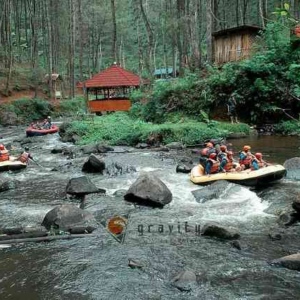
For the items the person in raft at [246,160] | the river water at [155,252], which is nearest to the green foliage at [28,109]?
the river water at [155,252]

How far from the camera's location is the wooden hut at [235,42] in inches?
1025


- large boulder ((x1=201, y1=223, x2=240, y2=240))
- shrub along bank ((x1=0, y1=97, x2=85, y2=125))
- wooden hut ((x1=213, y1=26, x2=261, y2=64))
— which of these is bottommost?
large boulder ((x1=201, y1=223, x2=240, y2=240))

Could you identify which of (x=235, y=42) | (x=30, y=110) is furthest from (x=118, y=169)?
(x=30, y=110)

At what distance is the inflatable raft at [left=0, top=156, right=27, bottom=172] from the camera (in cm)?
1453

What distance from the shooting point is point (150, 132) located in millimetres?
18844

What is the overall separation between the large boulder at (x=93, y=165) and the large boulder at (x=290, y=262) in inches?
325

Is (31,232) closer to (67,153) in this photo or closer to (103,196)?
(103,196)

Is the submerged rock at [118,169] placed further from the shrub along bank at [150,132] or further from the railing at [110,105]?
the railing at [110,105]

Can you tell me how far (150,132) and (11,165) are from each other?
6.65 m

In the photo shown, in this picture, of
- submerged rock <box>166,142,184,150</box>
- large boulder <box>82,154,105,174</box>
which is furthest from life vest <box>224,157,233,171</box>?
submerged rock <box>166,142,184,150</box>

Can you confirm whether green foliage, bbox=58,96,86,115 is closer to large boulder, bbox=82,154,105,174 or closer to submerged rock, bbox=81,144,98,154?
submerged rock, bbox=81,144,98,154

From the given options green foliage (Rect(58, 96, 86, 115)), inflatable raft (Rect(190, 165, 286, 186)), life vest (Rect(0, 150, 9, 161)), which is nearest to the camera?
inflatable raft (Rect(190, 165, 286, 186))

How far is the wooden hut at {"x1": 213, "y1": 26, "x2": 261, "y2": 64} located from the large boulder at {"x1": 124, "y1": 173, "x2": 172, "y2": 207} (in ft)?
57.7

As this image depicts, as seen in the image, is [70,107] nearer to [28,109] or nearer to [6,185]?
[28,109]
